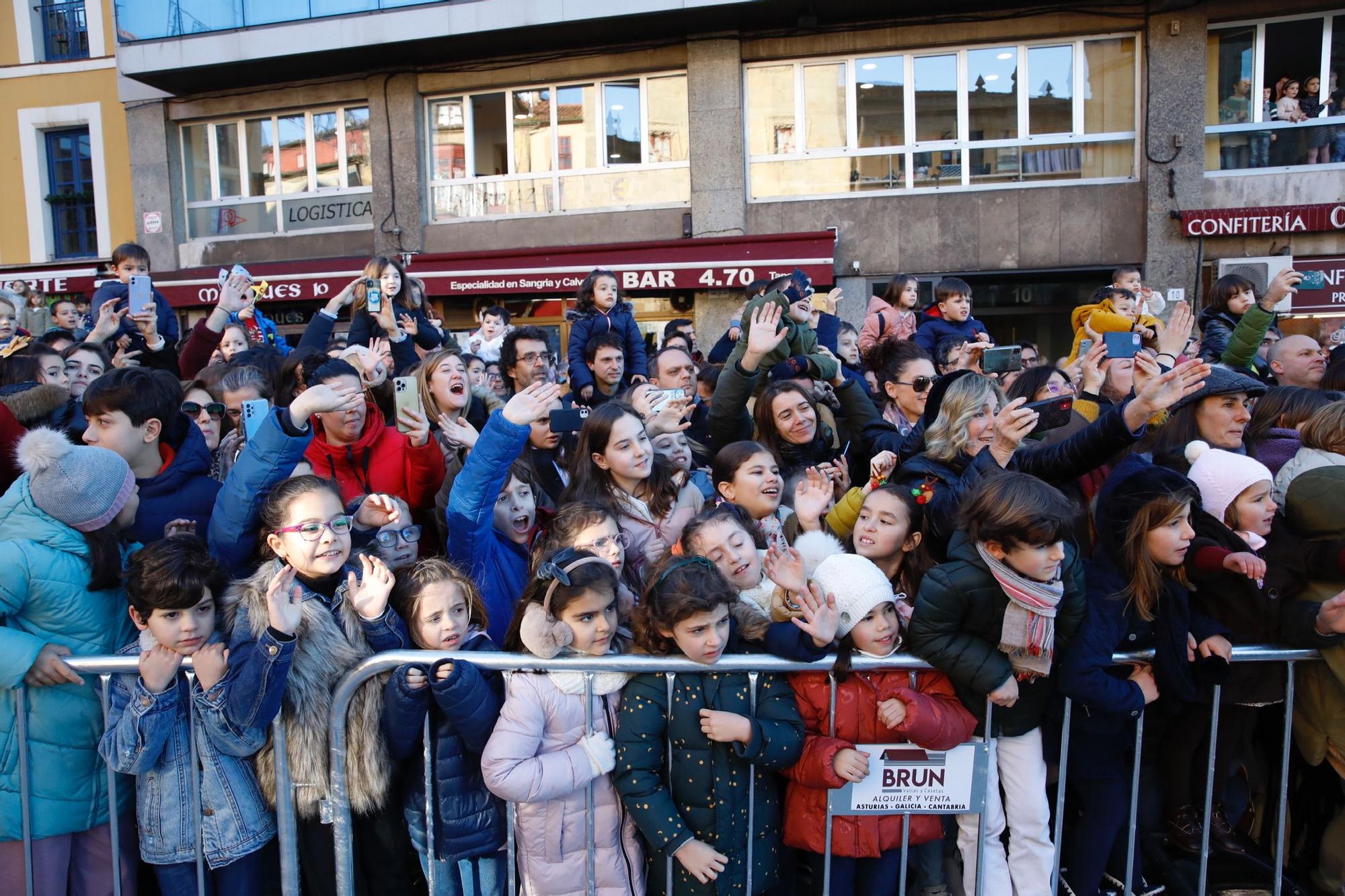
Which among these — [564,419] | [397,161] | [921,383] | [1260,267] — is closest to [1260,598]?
[921,383]

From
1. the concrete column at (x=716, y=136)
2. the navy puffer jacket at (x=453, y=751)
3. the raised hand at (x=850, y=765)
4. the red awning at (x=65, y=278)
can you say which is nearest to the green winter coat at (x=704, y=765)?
the raised hand at (x=850, y=765)

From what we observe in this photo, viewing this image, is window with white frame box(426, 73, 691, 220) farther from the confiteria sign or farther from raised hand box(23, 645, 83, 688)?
raised hand box(23, 645, 83, 688)

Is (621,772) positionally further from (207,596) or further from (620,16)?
(620,16)

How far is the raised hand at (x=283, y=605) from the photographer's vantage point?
7.97 ft

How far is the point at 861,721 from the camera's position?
107 inches

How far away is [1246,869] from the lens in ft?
9.73

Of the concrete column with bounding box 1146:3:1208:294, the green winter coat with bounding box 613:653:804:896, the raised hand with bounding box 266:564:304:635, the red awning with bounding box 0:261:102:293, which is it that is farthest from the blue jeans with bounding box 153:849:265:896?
the red awning with bounding box 0:261:102:293

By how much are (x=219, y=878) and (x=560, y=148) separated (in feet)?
39.9

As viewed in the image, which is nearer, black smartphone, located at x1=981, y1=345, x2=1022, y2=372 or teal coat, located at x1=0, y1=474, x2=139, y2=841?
teal coat, located at x1=0, y1=474, x2=139, y2=841

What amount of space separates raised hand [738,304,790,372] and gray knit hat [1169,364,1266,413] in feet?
5.69

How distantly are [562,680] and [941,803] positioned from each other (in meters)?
1.28

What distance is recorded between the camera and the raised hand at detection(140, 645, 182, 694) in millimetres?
2545

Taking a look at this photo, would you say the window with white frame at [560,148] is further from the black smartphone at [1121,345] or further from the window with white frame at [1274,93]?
the black smartphone at [1121,345]

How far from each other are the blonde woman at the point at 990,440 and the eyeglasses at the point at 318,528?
2075 millimetres
